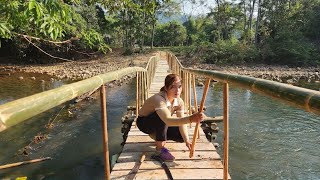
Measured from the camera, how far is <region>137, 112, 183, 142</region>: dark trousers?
3.79 metres

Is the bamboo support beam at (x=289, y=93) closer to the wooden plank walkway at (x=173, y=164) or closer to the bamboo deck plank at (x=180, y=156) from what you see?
the wooden plank walkway at (x=173, y=164)

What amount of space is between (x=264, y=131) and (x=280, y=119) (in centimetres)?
158

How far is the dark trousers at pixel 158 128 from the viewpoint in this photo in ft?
→ 12.4

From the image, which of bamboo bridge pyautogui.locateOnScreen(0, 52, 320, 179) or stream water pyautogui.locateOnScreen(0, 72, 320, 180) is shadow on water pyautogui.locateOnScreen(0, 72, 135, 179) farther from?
bamboo bridge pyautogui.locateOnScreen(0, 52, 320, 179)

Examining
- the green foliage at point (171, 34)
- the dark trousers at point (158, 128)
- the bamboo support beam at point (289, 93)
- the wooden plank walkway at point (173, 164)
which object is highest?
the green foliage at point (171, 34)

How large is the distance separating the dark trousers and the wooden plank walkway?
0.29 m

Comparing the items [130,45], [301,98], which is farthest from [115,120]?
[130,45]

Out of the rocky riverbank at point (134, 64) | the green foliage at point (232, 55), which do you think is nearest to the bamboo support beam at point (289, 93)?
the rocky riverbank at point (134, 64)

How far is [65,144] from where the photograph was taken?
26.4 ft

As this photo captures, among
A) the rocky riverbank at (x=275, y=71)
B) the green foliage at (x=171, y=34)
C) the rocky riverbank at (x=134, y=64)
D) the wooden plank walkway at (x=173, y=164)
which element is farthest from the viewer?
the green foliage at (x=171, y=34)

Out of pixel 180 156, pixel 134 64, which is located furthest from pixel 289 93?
pixel 134 64

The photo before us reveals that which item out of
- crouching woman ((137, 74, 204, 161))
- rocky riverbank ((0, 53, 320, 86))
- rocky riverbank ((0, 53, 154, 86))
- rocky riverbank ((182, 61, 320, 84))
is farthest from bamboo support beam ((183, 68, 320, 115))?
rocky riverbank ((182, 61, 320, 84))

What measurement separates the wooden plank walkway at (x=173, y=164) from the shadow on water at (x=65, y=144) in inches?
94.6

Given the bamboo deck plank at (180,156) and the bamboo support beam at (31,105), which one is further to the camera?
the bamboo deck plank at (180,156)
